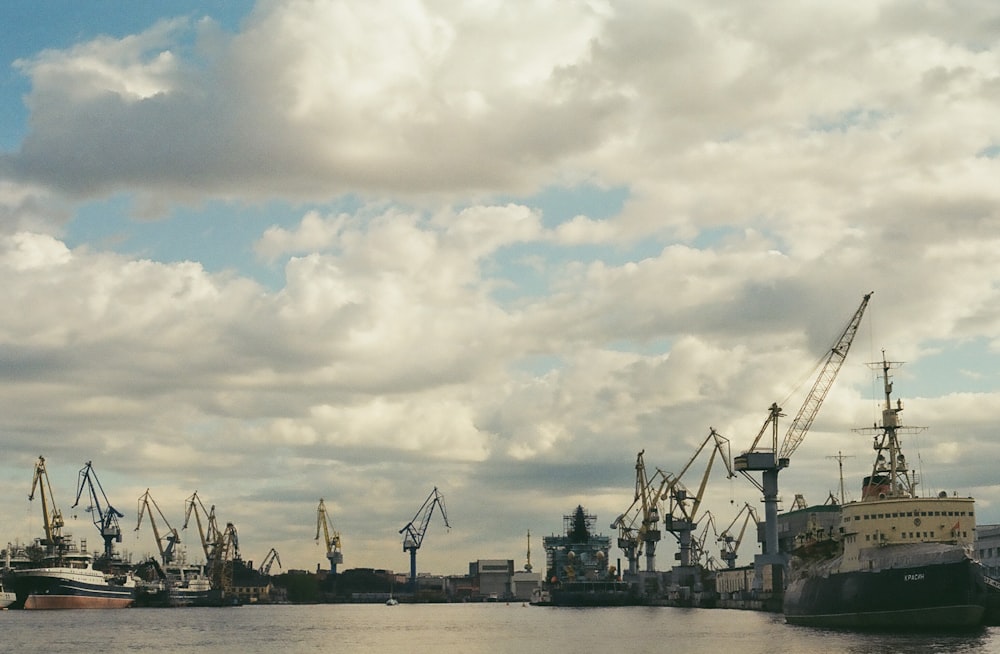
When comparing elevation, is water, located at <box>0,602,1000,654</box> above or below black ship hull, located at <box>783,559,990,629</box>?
below

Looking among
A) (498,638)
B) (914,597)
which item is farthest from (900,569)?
(498,638)

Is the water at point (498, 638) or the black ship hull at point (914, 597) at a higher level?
the black ship hull at point (914, 597)

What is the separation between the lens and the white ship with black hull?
95188 millimetres

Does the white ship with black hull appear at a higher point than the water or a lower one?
higher

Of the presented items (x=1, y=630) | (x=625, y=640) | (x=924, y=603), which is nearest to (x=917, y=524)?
(x=924, y=603)

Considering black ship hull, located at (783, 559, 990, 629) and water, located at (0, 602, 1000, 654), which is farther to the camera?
black ship hull, located at (783, 559, 990, 629)

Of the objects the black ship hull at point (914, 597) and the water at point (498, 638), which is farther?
the black ship hull at point (914, 597)

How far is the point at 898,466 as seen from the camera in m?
117

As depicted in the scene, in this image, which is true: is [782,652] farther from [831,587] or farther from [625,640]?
[625,640]

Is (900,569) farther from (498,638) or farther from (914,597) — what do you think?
(498,638)

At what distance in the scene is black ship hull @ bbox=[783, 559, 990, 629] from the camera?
3735 inches

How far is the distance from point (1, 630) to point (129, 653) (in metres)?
48.2

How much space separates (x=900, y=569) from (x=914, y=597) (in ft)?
7.68

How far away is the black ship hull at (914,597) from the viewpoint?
9488cm
